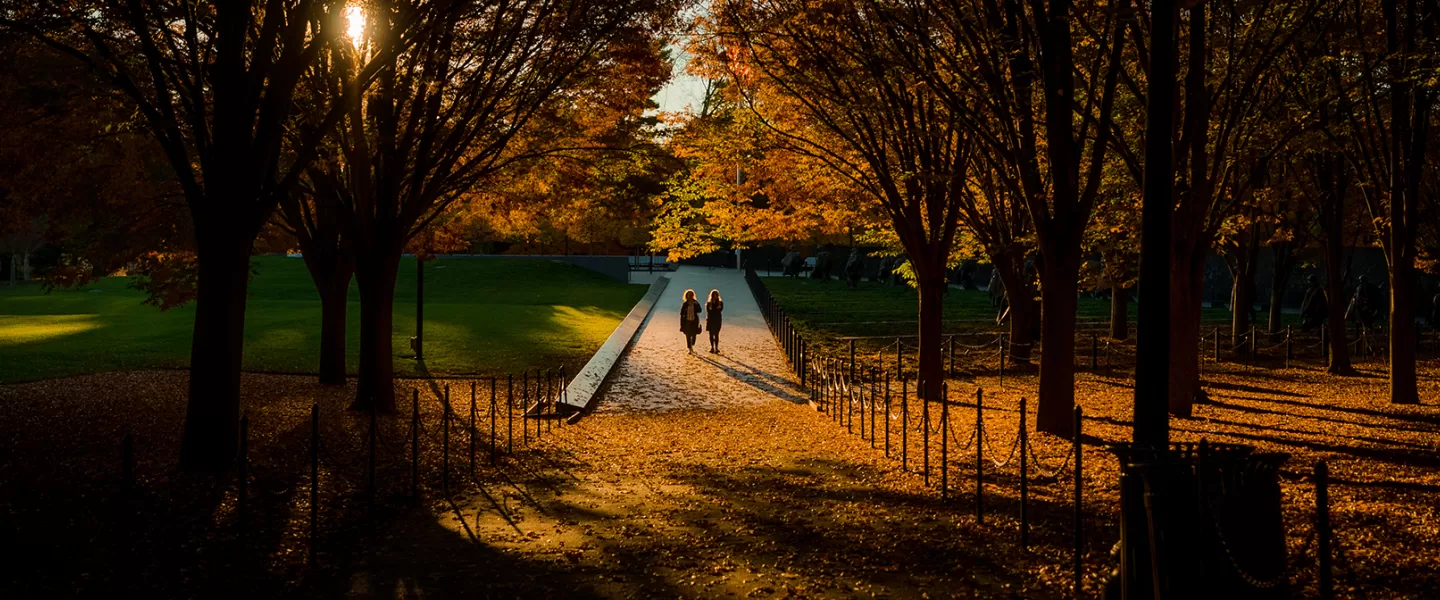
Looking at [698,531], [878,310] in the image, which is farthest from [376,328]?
[878,310]

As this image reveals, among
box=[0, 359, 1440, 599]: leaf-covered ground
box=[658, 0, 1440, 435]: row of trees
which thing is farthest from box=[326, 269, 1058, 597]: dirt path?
box=[658, 0, 1440, 435]: row of trees

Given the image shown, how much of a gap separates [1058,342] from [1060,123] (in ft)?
9.07

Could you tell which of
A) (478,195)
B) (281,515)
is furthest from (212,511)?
(478,195)

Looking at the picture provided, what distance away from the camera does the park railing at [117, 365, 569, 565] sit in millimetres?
7892

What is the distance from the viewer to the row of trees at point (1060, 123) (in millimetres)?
12422

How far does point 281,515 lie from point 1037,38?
9.70 m

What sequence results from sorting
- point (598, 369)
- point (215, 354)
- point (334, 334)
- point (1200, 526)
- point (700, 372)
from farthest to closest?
point (700, 372), point (598, 369), point (334, 334), point (215, 354), point (1200, 526)

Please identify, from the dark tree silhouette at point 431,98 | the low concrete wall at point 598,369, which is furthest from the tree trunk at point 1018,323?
the dark tree silhouette at point 431,98

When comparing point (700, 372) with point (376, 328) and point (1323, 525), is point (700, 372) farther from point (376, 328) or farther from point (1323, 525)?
point (1323, 525)

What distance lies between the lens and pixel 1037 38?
39.9 ft

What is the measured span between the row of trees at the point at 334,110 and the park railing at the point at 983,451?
605cm

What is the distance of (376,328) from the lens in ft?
51.1

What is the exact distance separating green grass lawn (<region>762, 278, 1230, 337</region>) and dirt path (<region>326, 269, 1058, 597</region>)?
1933 cm

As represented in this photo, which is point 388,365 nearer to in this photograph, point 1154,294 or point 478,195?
point 478,195
